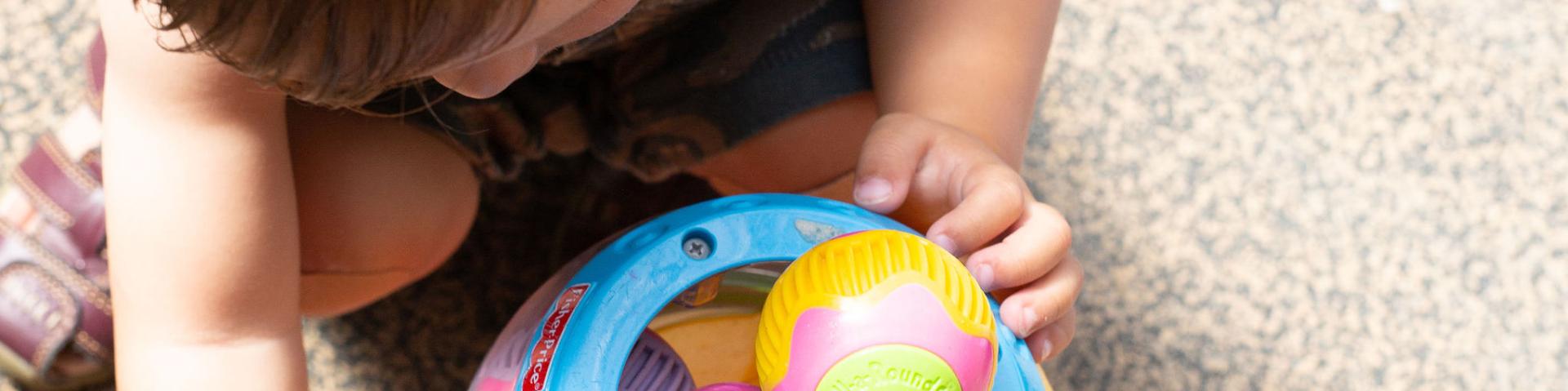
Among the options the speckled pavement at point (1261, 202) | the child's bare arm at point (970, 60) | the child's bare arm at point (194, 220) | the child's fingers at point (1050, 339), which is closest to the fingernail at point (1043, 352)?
the child's fingers at point (1050, 339)

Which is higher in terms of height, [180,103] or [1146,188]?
[180,103]

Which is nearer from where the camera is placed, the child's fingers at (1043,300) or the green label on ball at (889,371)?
the green label on ball at (889,371)

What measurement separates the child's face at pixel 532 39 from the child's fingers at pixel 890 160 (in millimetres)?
146

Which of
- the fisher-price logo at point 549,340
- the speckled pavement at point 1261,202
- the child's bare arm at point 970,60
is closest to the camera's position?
the fisher-price logo at point 549,340

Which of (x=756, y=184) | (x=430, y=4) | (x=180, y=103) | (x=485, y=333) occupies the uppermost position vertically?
(x=430, y=4)

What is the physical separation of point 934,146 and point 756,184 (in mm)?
145

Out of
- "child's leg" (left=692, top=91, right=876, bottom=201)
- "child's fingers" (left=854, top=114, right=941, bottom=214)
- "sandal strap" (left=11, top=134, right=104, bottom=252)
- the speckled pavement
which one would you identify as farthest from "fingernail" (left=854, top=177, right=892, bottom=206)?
"sandal strap" (left=11, top=134, right=104, bottom=252)

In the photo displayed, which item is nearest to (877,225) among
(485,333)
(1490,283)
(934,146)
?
(934,146)

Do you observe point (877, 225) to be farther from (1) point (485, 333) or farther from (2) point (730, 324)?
(1) point (485, 333)

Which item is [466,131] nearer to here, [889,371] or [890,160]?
[890,160]

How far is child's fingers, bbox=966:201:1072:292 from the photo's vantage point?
473 millimetres

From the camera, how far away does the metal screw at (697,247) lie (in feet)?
1.49

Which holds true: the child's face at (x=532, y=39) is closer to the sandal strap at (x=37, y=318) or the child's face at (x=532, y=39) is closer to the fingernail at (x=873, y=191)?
the fingernail at (x=873, y=191)

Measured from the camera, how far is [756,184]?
0.65 metres
